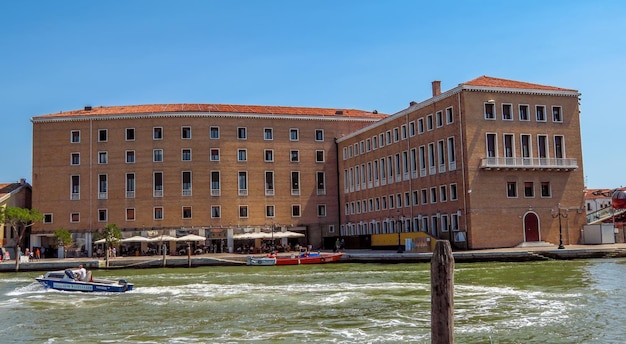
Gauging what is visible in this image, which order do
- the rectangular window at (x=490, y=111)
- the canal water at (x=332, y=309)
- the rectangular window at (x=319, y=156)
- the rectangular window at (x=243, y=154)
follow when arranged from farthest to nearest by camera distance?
the rectangular window at (x=319, y=156), the rectangular window at (x=243, y=154), the rectangular window at (x=490, y=111), the canal water at (x=332, y=309)

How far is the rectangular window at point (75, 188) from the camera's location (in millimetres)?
59719

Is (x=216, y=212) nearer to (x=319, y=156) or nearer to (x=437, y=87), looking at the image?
(x=319, y=156)

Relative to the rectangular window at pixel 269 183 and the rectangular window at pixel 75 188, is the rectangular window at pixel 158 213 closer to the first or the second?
the rectangular window at pixel 75 188

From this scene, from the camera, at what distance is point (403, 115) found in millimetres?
52469

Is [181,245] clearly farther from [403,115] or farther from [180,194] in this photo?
[403,115]

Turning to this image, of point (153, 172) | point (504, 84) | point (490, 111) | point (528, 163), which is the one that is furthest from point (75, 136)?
point (528, 163)

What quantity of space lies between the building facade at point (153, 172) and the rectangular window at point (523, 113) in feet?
78.1

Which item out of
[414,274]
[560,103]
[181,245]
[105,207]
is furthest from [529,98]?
[105,207]

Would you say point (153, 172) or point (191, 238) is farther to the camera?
point (153, 172)

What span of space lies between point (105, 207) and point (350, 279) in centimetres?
3415

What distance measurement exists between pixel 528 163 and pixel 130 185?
109 ft

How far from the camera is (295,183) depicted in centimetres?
6294

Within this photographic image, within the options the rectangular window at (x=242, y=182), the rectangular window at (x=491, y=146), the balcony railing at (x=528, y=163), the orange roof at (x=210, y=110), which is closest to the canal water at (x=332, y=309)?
the balcony railing at (x=528, y=163)

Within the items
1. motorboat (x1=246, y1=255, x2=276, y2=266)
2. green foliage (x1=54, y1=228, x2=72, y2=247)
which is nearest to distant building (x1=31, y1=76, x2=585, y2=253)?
green foliage (x1=54, y1=228, x2=72, y2=247)
